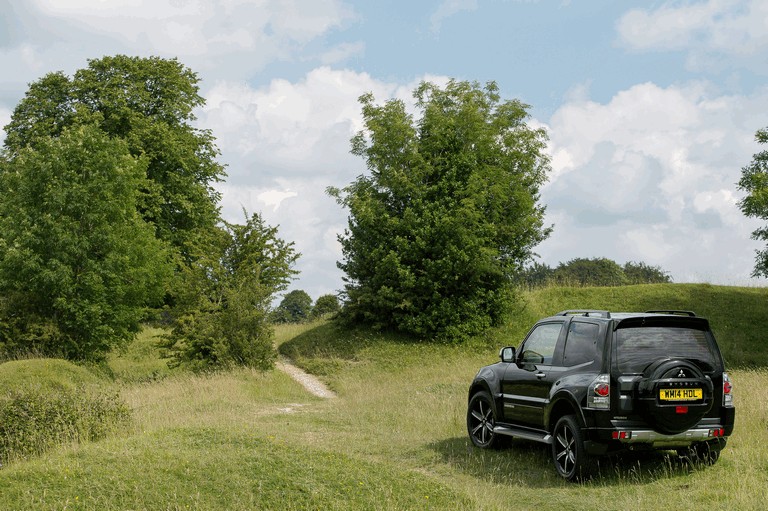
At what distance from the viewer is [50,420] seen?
48.4 ft

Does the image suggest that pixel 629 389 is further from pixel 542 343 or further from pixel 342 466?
pixel 342 466

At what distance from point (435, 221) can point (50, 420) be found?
22.6 metres

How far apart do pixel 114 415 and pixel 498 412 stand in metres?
7.67

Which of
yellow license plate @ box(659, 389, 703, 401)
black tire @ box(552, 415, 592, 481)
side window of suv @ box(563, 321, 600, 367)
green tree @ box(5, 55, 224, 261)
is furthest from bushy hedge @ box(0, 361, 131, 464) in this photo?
green tree @ box(5, 55, 224, 261)

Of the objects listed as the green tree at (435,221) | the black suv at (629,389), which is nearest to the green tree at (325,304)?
the green tree at (435,221)

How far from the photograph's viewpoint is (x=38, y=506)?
10.1 m

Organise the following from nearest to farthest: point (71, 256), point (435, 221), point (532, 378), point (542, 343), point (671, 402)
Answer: point (671, 402), point (532, 378), point (542, 343), point (71, 256), point (435, 221)

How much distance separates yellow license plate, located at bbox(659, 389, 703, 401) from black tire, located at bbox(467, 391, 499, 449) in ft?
11.7

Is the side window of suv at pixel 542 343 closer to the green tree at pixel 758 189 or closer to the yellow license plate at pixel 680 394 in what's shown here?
the yellow license plate at pixel 680 394

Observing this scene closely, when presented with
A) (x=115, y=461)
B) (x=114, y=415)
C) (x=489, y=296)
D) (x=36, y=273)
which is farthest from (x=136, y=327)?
(x=115, y=461)

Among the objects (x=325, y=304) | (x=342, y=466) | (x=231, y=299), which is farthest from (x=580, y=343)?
(x=325, y=304)

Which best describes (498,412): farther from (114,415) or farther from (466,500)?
(114,415)

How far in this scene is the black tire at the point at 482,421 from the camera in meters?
13.6

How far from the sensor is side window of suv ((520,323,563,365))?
40.2 feet
